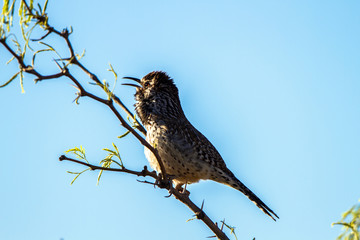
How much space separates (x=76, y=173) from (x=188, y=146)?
6.90 ft

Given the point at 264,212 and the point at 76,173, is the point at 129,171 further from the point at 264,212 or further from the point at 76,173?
the point at 264,212

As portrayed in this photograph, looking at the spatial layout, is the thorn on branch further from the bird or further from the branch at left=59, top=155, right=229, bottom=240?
the bird

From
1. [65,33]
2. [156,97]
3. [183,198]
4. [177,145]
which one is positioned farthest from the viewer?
[156,97]

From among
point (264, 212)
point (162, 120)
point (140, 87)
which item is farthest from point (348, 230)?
point (140, 87)

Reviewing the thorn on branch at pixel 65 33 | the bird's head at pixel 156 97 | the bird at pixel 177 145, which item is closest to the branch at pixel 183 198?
the thorn on branch at pixel 65 33

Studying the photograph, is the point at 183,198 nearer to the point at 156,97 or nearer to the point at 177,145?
the point at 177,145

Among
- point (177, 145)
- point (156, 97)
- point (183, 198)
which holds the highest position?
point (156, 97)

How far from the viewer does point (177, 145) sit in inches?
193

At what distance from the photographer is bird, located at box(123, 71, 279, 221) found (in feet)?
16.0

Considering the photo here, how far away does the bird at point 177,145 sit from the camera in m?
4.88

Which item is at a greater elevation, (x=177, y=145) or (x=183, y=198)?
(x=177, y=145)

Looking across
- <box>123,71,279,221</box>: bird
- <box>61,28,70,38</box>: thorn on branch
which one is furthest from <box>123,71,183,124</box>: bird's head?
<box>61,28,70,38</box>: thorn on branch

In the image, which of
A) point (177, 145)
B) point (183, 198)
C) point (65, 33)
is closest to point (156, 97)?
point (177, 145)

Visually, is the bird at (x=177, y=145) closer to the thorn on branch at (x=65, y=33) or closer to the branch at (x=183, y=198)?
the branch at (x=183, y=198)
